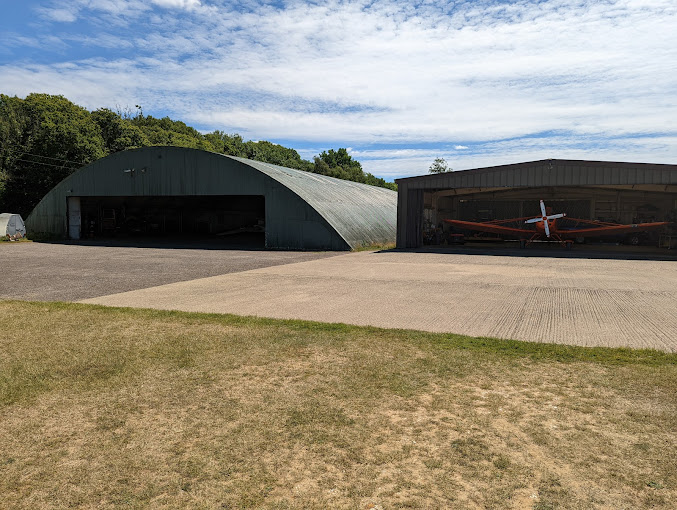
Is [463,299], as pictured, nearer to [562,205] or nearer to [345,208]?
[345,208]

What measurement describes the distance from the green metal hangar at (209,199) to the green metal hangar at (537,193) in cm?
A: 353

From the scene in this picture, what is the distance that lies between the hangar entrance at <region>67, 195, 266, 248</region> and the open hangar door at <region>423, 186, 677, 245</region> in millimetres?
15409

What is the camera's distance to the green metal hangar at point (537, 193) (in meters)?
26.2

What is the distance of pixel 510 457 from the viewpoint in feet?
13.4

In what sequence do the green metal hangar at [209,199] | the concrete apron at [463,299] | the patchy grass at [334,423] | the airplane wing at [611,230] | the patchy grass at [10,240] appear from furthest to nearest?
the patchy grass at [10,240] → the airplane wing at [611,230] → the green metal hangar at [209,199] → the concrete apron at [463,299] → the patchy grass at [334,423]

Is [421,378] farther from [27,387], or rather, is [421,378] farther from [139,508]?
[27,387]

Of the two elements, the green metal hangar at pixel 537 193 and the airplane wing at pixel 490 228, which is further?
the airplane wing at pixel 490 228

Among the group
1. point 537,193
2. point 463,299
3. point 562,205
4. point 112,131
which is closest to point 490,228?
point 537,193

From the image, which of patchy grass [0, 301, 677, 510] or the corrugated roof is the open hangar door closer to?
the corrugated roof

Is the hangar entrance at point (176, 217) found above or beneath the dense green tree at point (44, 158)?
beneath

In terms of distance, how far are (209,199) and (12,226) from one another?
15.5 m

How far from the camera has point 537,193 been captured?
3950cm

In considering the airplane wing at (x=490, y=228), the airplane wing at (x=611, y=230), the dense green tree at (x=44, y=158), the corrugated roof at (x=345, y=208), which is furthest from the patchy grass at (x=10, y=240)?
the airplane wing at (x=611, y=230)

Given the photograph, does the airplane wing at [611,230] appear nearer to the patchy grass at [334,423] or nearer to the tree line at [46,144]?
the patchy grass at [334,423]
